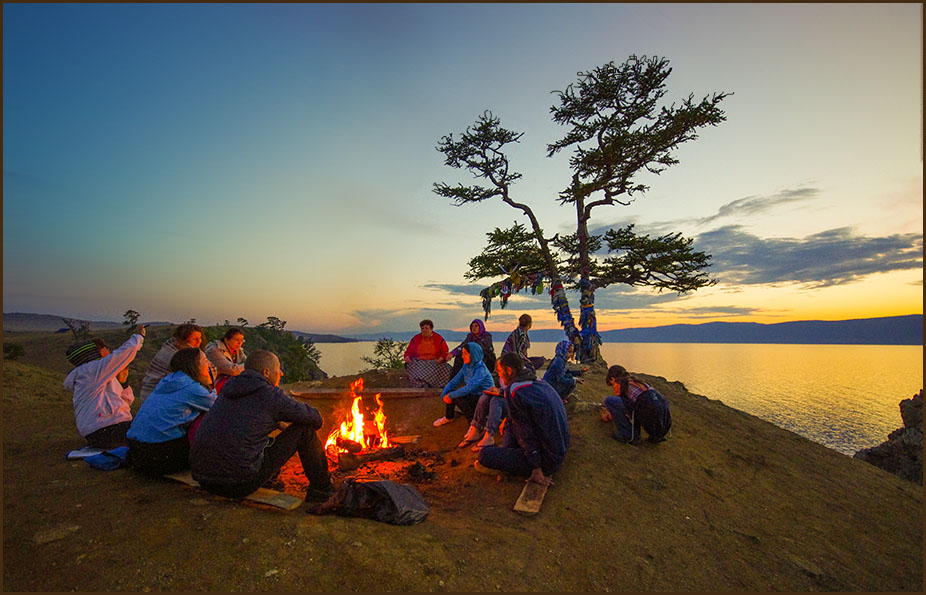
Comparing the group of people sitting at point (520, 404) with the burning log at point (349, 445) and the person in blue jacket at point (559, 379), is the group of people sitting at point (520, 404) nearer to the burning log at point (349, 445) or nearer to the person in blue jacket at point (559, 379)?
the person in blue jacket at point (559, 379)

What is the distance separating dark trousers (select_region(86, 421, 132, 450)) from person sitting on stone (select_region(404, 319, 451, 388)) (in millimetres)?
5746

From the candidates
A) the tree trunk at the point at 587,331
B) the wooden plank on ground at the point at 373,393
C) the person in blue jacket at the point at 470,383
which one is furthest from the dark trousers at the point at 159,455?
the tree trunk at the point at 587,331

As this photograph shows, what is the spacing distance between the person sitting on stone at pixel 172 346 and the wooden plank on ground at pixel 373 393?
3.98 metres

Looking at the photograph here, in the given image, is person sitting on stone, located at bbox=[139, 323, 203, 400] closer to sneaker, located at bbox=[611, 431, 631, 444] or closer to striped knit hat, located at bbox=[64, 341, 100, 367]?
striped knit hat, located at bbox=[64, 341, 100, 367]

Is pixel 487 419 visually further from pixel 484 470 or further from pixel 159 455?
pixel 159 455

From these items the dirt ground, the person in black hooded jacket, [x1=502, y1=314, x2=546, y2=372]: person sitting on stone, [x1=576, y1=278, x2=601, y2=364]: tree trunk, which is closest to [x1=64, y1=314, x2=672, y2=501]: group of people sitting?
the person in black hooded jacket

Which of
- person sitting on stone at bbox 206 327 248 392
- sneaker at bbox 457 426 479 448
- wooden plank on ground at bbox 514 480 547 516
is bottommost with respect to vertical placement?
wooden plank on ground at bbox 514 480 547 516

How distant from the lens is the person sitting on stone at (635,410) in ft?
20.7

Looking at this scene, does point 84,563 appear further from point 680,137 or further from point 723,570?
point 680,137

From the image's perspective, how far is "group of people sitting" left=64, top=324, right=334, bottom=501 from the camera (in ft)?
12.4

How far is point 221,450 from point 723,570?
16.8 feet

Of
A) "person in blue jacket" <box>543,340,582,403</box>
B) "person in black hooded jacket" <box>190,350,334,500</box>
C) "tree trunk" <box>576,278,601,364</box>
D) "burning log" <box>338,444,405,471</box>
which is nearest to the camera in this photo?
"person in black hooded jacket" <box>190,350,334,500</box>

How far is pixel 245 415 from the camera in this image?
3.78 meters

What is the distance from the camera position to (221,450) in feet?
12.3
